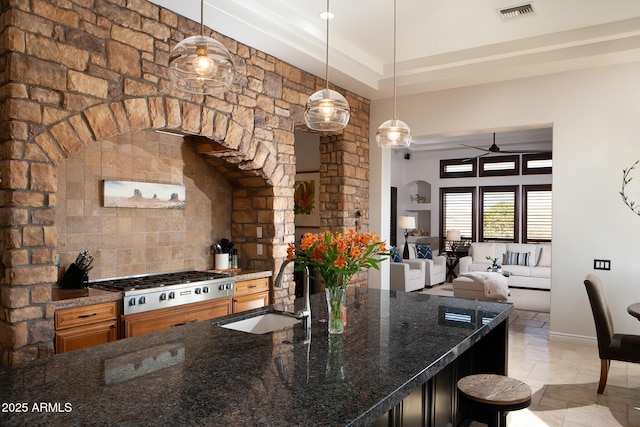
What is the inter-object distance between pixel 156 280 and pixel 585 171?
4.71 metres

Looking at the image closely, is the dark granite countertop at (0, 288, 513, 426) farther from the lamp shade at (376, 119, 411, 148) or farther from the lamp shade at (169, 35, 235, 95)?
the lamp shade at (376, 119, 411, 148)

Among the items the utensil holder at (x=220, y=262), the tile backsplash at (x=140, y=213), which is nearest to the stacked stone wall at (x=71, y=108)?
the tile backsplash at (x=140, y=213)

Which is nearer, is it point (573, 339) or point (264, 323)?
point (264, 323)

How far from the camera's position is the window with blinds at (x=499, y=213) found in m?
11.0

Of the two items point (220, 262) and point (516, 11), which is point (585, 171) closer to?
point (516, 11)

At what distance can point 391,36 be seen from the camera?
4.88 meters

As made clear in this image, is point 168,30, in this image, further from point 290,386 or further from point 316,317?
point 290,386

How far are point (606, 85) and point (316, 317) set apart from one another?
14.5ft

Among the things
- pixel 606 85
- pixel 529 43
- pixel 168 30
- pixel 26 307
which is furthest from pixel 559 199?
pixel 26 307

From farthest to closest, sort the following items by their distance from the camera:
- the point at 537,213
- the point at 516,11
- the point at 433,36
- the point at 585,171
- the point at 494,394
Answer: the point at 537,213 < the point at 585,171 < the point at 433,36 < the point at 516,11 < the point at 494,394

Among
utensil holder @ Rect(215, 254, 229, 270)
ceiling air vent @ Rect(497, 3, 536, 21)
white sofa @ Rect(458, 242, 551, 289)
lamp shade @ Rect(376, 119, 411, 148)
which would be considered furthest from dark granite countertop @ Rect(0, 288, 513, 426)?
white sofa @ Rect(458, 242, 551, 289)

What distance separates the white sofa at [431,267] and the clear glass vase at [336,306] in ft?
22.8

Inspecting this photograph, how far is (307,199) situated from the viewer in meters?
7.35

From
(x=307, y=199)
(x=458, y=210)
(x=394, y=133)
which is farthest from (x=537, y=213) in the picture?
(x=394, y=133)
